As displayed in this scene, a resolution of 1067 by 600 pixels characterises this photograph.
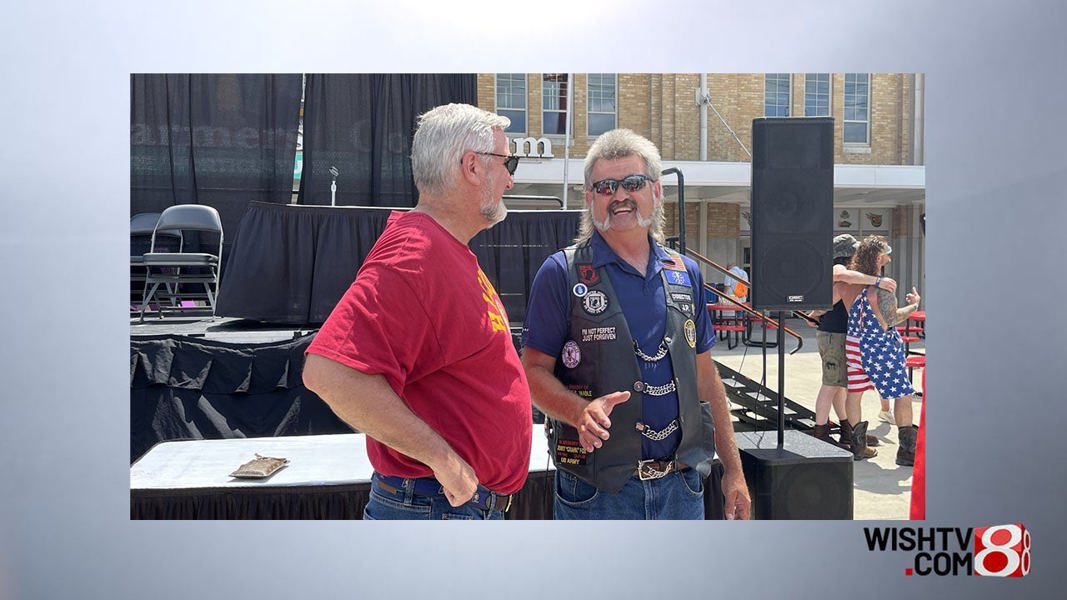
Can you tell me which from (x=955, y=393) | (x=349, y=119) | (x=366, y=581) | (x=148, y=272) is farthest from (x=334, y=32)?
(x=955, y=393)

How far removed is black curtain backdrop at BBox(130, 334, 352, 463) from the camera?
2.83 metres

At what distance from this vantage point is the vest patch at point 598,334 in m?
1.99

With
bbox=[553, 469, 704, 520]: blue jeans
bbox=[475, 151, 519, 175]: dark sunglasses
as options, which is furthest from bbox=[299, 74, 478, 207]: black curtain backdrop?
bbox=[553, 469, 704, 520]: blue jeans

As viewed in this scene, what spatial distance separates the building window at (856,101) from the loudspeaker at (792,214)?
7 centimetres

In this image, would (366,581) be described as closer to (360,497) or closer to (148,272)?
(360,497)

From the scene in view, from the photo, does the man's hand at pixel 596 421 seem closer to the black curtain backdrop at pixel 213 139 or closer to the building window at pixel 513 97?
the building window at pixel 513 97

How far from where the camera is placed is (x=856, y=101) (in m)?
2.31

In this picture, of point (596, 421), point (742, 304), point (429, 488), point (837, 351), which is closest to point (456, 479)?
point (429, 488)

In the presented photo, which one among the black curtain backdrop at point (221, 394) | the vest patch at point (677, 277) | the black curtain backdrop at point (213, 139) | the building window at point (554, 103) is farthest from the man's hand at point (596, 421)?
the black curtain backdrop at point (213, 139)

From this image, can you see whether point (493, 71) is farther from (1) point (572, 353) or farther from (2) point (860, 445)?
(2) point (860, 445)

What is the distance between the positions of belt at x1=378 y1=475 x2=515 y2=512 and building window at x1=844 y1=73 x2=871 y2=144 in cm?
154

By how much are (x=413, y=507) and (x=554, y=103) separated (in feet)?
4.22

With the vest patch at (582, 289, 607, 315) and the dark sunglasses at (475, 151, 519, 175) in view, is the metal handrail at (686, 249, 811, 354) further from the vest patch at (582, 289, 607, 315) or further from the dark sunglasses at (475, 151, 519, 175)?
the dark sunglasses at (475, 151, 519, 175)

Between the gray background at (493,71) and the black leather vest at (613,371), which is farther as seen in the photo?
the gray background at (493,71)
